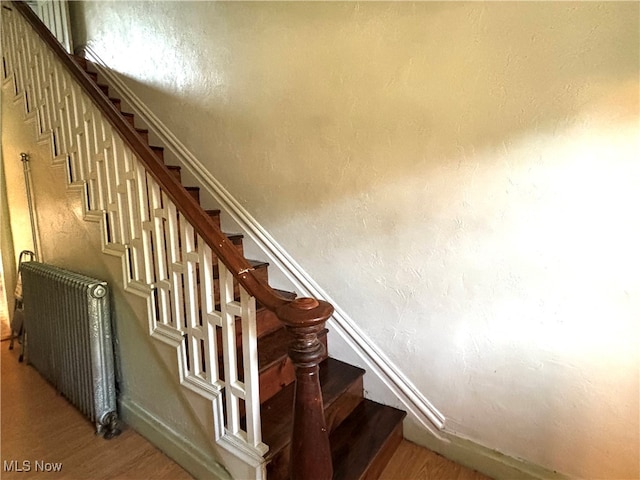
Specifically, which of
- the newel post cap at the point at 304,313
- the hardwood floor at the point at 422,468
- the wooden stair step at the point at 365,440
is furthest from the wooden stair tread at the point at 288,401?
the newel post cap at the point at 304,313

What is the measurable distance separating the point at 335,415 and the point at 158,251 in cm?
111

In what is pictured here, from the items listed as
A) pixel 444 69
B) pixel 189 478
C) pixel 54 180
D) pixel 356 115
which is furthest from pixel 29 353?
pixel 444 69

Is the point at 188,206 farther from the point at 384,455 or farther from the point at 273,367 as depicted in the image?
the point at 384,455

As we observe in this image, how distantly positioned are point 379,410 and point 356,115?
58.2 inches

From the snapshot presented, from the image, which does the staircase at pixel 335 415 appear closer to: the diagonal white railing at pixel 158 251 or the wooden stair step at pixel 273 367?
the wooden stair step at pixel 273 367

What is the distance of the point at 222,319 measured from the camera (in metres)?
1.29

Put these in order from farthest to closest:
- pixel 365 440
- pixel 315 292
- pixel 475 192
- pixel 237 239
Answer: pixel 237 239, pixel 315 292, pixel 365 440, pixel 475 192

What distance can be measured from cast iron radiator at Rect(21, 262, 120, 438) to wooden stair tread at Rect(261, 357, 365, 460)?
0.94 meters

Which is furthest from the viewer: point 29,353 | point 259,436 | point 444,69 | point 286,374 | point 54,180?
point 29,353

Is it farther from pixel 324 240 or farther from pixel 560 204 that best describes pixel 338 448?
pixel 560 204

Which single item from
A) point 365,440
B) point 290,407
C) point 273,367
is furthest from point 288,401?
point 365,440

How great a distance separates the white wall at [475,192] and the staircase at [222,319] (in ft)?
1.19

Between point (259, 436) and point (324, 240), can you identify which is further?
point (324, 240)

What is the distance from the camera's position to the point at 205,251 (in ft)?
4.31
